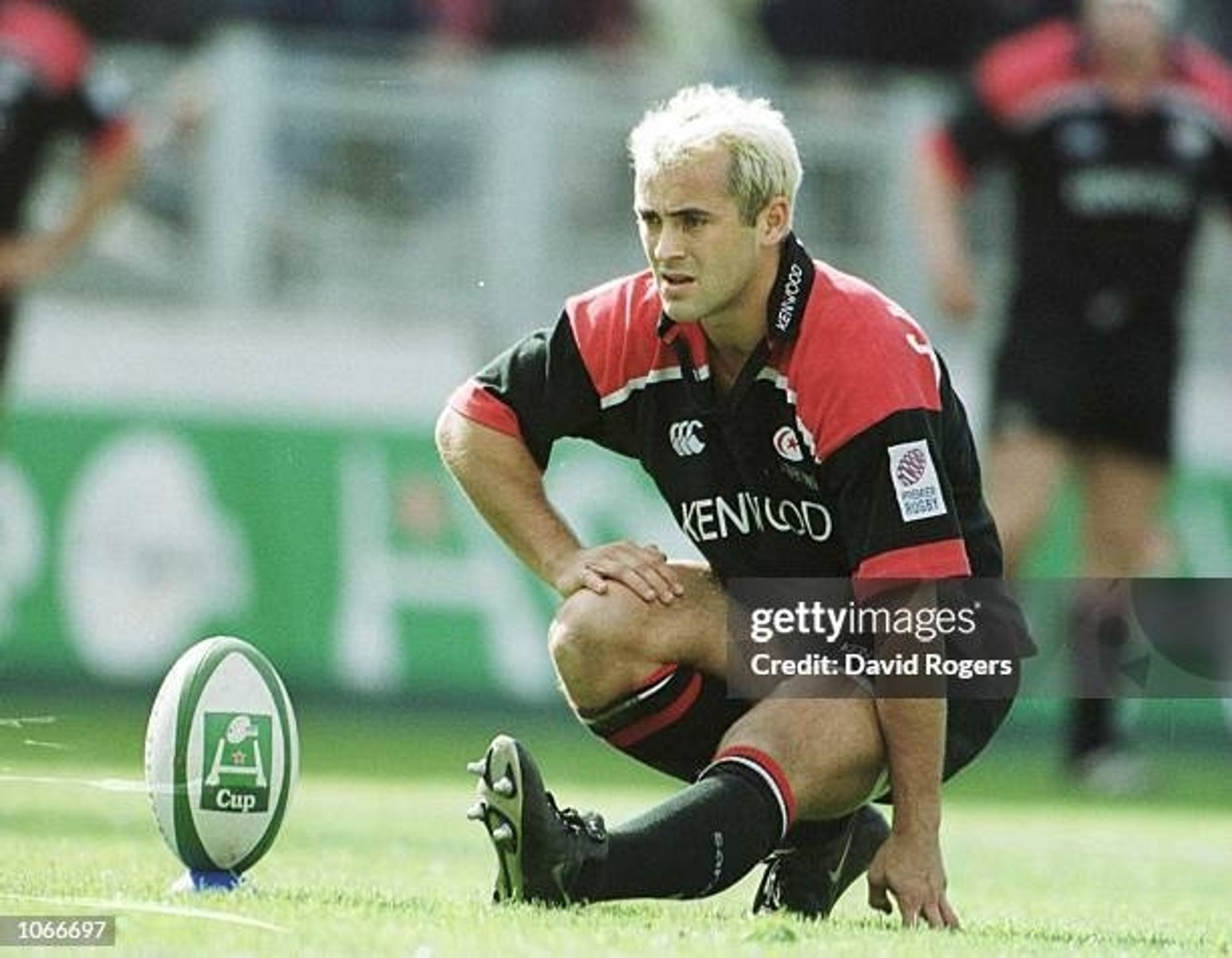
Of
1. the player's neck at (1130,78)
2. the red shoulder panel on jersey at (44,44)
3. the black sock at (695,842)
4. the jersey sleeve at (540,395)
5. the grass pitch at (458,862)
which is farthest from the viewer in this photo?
the red shoulder panel on jersey at (44,44)

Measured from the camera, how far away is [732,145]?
15.7ft

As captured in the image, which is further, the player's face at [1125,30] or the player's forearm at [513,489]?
the player's face at [1125,30]

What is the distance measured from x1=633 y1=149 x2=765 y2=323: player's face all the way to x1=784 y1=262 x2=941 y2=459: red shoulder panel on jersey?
0.47 ft

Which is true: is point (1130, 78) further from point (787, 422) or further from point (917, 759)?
point (917, 759)

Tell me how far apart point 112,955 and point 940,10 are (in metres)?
9.05

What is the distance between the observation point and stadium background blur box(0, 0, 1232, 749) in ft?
34.1

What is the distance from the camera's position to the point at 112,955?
13.1 feet

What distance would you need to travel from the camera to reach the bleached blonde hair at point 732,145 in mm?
4766

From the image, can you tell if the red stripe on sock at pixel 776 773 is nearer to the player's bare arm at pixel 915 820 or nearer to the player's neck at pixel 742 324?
the player's bare arm at pixel 915 820

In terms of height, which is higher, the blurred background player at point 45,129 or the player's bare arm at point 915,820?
the blurred background player at point 45,129

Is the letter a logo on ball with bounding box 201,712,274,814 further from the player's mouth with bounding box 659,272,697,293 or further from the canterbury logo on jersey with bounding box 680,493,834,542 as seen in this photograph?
the player's mouth with bounding box 659,272,697,293

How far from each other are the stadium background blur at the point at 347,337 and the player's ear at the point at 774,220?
5409 millimetres

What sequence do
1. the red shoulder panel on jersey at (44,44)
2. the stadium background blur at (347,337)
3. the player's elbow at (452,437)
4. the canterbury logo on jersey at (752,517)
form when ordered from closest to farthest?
the canterbury logo on jersey at (752,517), the player's elbow at (452,437), the red shoulder panel on jersey at (44,44), the stadium background blur at (347,337)

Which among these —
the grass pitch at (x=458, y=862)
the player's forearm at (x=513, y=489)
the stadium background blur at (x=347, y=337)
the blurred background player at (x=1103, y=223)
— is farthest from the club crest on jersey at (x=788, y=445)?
the stadium background blur at (x=347, y=337)
